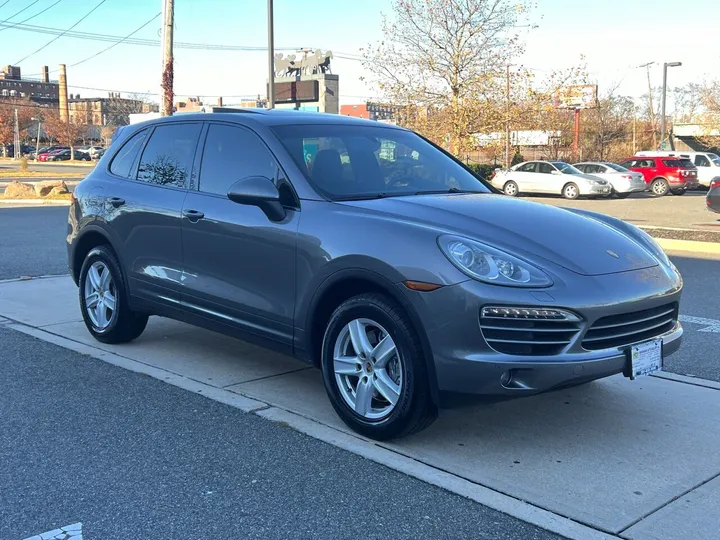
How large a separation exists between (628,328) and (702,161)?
34320mm

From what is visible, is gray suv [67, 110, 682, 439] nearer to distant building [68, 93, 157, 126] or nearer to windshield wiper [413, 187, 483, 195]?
windshield wiper [413, 187, 483, 195]

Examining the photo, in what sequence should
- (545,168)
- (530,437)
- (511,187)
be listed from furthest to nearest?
(511,187) < (545,168) < (530,437)

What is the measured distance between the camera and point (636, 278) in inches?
154

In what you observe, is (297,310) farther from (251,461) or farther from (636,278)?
(636,278)

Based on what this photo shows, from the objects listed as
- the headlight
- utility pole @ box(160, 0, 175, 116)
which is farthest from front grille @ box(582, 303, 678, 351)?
utility pole @ box(160, 0, 175, 116)

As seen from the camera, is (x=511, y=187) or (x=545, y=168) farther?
(x=511, y=187)

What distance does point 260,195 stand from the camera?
4383 mm

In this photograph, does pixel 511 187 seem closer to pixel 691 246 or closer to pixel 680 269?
pixel 691 246

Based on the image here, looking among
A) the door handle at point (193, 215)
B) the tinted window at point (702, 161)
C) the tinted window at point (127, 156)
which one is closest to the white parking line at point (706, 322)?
the door handle at point (193, 215)

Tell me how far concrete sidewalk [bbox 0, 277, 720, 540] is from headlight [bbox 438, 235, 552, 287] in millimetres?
940

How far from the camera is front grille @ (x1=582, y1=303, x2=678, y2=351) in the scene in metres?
3.66

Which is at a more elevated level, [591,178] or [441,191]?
[591,178]

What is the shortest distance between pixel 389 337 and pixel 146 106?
111181mm

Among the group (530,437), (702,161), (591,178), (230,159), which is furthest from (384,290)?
(702,161)
